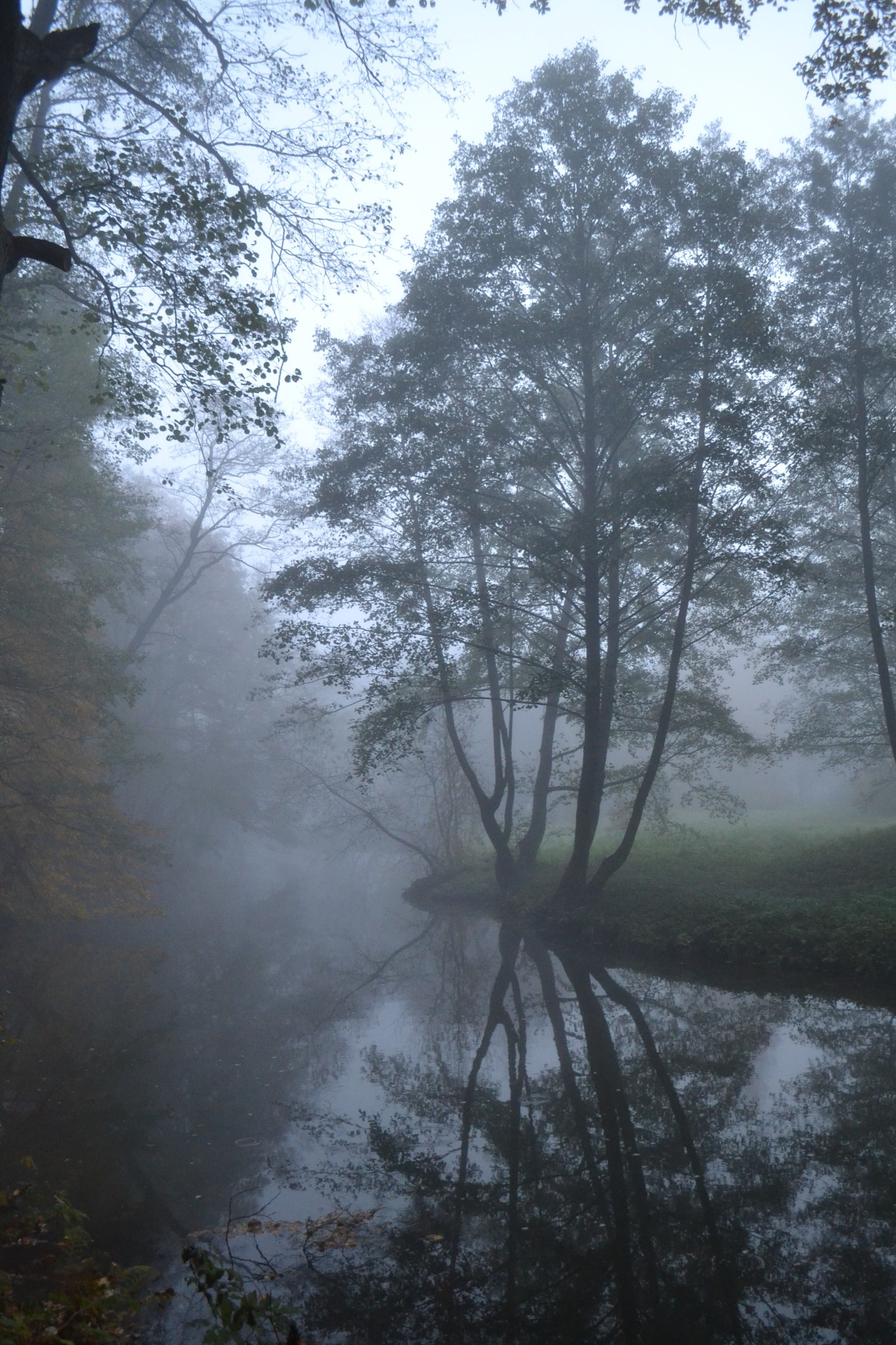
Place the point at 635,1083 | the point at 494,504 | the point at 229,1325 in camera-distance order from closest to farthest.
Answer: the point at 229,1325, the point at 635,1083, the point at 494,504

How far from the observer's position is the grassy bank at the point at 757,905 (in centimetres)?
1049

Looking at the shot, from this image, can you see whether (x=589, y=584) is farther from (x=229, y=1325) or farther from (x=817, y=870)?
(x=229, y=1325)

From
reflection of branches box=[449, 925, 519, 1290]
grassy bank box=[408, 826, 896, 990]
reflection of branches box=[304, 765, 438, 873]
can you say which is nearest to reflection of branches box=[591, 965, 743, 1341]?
reflection of branches box=[449, 925, 519, 1290]

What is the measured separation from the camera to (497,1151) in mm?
5738

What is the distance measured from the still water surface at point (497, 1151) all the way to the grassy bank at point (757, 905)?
1134 millimetres

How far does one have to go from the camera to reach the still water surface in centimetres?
391

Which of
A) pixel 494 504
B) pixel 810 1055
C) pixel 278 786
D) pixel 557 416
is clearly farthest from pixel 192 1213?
pixel 278 786

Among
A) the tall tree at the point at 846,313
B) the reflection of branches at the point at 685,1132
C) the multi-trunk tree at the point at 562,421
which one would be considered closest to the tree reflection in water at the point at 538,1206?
the reflection of branches at the point at 685,1132

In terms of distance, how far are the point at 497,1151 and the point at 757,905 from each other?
8.01 metres

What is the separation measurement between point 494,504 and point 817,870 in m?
8.44

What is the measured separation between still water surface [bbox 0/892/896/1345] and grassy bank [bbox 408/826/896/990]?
1.13 metres

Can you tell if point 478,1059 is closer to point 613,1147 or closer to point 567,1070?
point 567,1070

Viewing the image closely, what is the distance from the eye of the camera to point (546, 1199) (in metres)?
4.96

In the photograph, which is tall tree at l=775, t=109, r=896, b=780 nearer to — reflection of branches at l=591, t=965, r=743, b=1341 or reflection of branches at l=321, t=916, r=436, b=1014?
reflection of branches at l=591, t=965, r=743, b=1341
